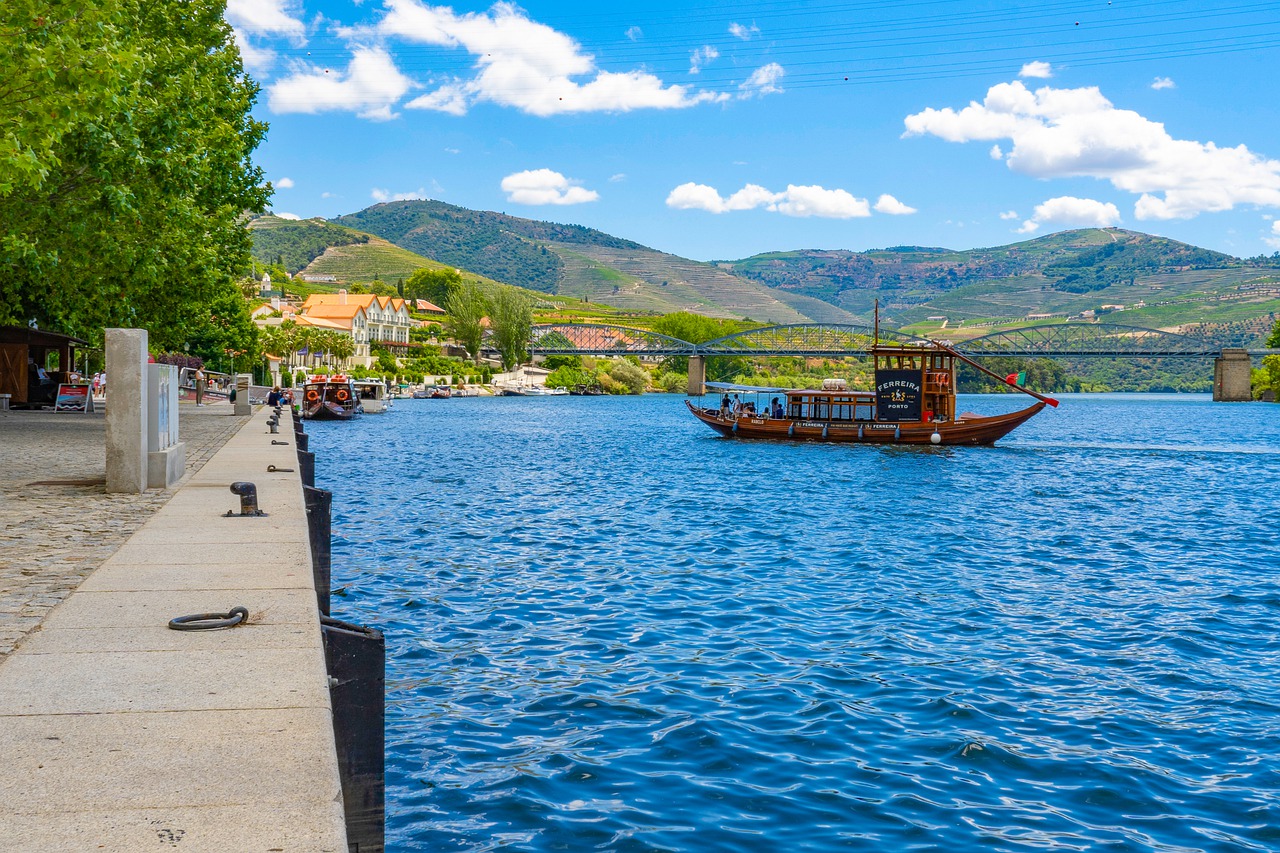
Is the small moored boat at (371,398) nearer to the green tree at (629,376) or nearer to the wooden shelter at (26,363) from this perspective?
the wooden shelter at (26,363)

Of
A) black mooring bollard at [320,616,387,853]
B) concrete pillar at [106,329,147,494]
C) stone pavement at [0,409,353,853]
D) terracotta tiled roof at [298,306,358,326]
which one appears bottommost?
black mooring bollard at [320,616,387,853]

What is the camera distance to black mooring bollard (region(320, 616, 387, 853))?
23.6 feet

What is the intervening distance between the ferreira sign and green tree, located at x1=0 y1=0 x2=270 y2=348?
113ft

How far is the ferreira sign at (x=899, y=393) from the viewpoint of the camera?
61625mm

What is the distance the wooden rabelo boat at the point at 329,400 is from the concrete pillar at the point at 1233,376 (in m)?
129

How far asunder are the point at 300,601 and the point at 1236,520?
29.8 m

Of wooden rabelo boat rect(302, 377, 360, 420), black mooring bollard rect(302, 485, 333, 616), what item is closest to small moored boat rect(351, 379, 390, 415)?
wooden rabelo boat rect(302, 377, 360, 420)

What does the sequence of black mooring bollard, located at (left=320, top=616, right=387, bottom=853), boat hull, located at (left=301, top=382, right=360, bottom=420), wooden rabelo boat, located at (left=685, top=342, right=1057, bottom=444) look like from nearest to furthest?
1. black mooring bollard, located at (left=320, top=616, right=387, bottom=853)
2. wooden rabelo boat, located at (left=685, top=342, right=1057, bottom=444)
3. boat hull, located at (left=301, top=382, right=360, bottom=420)

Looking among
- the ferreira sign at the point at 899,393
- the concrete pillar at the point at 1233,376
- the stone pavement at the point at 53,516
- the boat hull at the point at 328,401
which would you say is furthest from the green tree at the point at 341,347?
the concrete pillar at the point at 1233,376

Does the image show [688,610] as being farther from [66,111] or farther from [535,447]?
[535,447]

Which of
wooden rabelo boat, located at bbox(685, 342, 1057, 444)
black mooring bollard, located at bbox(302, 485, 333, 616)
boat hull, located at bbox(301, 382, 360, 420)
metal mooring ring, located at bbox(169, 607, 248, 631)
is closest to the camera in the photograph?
metal mooring ring, located at bbox(169, 607, 248, 631)

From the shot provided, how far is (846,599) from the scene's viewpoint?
17609 millimetres

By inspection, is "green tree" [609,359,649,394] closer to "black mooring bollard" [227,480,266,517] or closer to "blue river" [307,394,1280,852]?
"blue river" [307,394,1280,852]

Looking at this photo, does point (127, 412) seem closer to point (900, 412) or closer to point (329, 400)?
point (900, 412)
